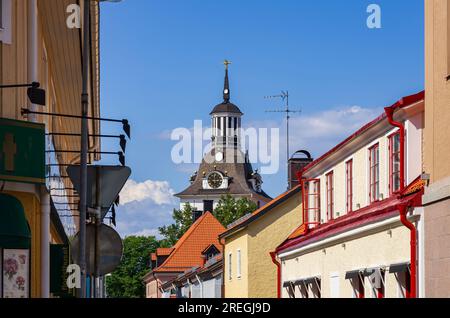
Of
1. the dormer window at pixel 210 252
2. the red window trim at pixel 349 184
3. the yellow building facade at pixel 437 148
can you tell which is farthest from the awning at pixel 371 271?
the dormer window at pixel 210 252

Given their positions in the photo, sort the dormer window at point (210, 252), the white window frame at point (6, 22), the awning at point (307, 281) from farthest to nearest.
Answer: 1. the dormer window at point (210, 252)
2. the awning at point (307, 281)
3. the white window frame at point (6, 22)

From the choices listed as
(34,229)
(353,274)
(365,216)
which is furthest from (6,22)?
(353,274)

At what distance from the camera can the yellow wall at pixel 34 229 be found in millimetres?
13070

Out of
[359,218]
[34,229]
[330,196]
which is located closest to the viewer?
[34,229]

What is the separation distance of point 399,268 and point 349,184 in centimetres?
770

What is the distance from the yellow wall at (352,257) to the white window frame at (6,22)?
9675 millimetres

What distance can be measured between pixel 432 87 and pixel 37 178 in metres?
6.80

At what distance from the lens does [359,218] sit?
24031mm

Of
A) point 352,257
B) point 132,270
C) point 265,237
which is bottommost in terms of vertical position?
point 352,257

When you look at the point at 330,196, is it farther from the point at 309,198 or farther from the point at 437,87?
the point at 437,87

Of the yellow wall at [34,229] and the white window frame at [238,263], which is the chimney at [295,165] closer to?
the white window frame at [238,263]

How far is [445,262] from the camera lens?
15703 millimetres
